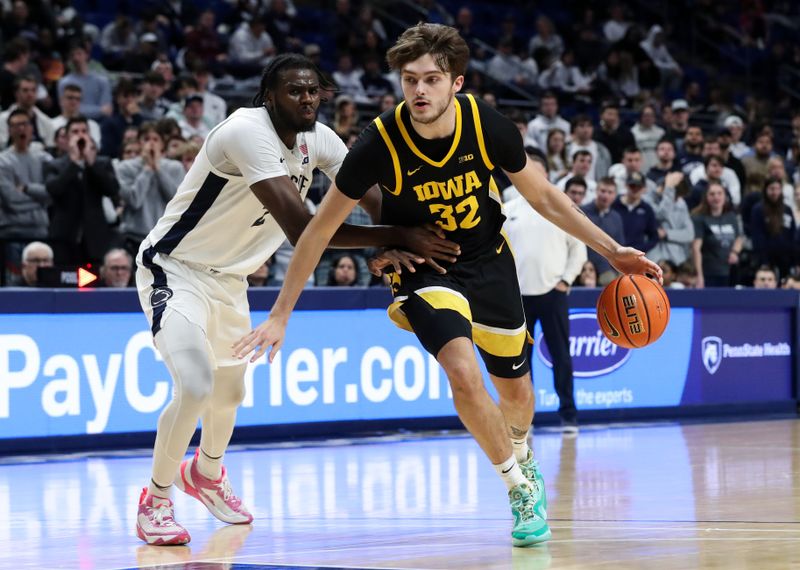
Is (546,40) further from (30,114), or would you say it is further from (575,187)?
(30,114)

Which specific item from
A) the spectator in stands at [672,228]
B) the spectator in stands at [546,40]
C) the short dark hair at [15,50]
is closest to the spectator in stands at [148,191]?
the short dark hair at [15,50]

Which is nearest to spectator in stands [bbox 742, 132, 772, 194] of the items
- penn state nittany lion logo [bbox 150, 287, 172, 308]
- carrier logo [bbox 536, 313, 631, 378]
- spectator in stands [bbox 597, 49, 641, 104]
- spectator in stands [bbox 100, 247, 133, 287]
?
spectator in stands [bbox 597, 49, 641, 104]

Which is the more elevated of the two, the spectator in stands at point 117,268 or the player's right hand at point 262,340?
the spectator in stands at point 117,268

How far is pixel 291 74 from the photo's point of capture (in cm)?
608

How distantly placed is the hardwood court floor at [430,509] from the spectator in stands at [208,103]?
478 cm

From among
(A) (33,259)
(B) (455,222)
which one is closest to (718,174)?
(A) (33,259)

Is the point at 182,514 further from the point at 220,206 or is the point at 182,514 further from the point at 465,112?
the point at 465,112

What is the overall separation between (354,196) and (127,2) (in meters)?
13.5

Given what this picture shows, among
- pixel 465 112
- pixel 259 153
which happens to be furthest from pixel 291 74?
pixel 465 112

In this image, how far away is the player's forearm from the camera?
5.93 m

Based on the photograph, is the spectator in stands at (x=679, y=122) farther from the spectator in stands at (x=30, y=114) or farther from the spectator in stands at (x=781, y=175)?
the spectator in stands at (x=30, y=114)

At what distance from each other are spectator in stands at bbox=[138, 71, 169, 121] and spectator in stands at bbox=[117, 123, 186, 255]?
6.55 feet

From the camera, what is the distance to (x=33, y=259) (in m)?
10.9

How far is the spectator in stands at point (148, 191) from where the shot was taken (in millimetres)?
11883
